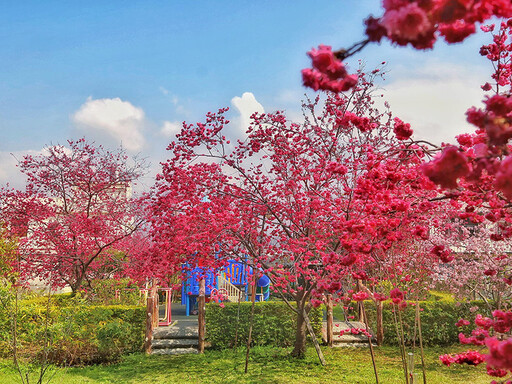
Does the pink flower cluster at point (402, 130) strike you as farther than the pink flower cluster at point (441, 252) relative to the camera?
No

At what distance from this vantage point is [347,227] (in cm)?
451

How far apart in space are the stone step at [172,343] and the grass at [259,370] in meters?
0.71

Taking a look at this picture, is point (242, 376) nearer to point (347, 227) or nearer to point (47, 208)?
point (347, 227)

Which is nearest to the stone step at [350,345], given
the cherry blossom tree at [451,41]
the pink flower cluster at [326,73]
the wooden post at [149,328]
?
the wooden post at [149,328]

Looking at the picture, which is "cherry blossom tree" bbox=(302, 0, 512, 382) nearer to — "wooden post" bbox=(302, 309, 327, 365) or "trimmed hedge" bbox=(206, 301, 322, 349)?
"wooden post" bbox=(302, 309, 327, 365)

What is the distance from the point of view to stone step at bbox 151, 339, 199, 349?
37.3 ft

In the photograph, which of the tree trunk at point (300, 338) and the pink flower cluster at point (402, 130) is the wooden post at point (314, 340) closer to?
the tree trunk at point (300, 338)

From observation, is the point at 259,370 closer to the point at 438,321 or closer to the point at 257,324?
the point at 257,324

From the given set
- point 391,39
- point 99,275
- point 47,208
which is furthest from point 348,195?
point 99,275

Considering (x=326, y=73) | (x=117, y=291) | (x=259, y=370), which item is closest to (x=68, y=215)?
(x=117, y=291)

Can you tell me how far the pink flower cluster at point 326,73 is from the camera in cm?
199

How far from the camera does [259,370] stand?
908 centimetres

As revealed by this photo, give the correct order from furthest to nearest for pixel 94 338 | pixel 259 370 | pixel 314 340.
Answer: pixel 94 338, pixel 314 340, pixel 259 370

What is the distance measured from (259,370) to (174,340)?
3558 mm
